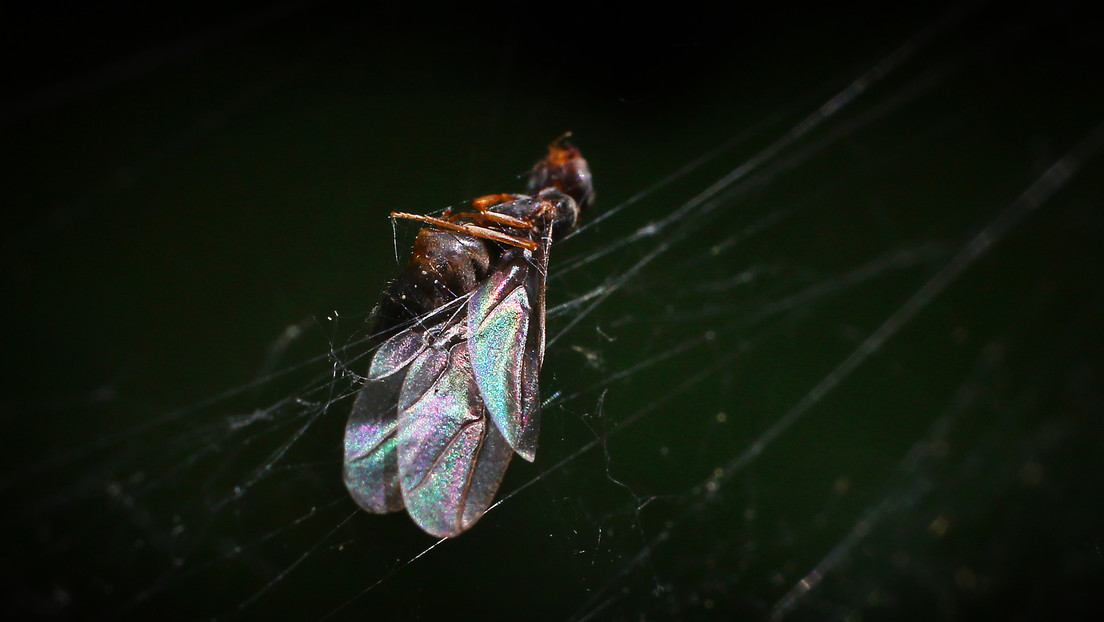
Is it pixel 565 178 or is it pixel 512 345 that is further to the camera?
pixel 565 178

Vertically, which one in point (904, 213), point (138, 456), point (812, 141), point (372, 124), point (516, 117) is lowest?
point (904, 213)

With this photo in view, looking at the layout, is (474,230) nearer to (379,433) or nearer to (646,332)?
(379,433)

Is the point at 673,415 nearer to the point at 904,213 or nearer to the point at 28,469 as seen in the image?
the point at 904,213

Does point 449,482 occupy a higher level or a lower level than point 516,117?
lower

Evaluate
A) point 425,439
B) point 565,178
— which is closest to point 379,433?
point 425,439

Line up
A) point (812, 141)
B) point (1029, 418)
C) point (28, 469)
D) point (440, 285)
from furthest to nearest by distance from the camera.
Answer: point (1029, 418), point (812, 141), point (28, 469), point (440, 285)

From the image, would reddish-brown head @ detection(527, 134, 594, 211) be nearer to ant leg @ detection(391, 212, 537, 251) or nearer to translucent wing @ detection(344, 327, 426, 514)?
ant leg @ detection(391, 212, 537, 251)

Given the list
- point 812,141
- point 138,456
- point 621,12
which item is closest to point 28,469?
point 138,456

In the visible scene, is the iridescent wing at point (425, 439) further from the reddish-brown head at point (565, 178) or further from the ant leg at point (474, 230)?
the reddish-brown head at point (565, 178)
